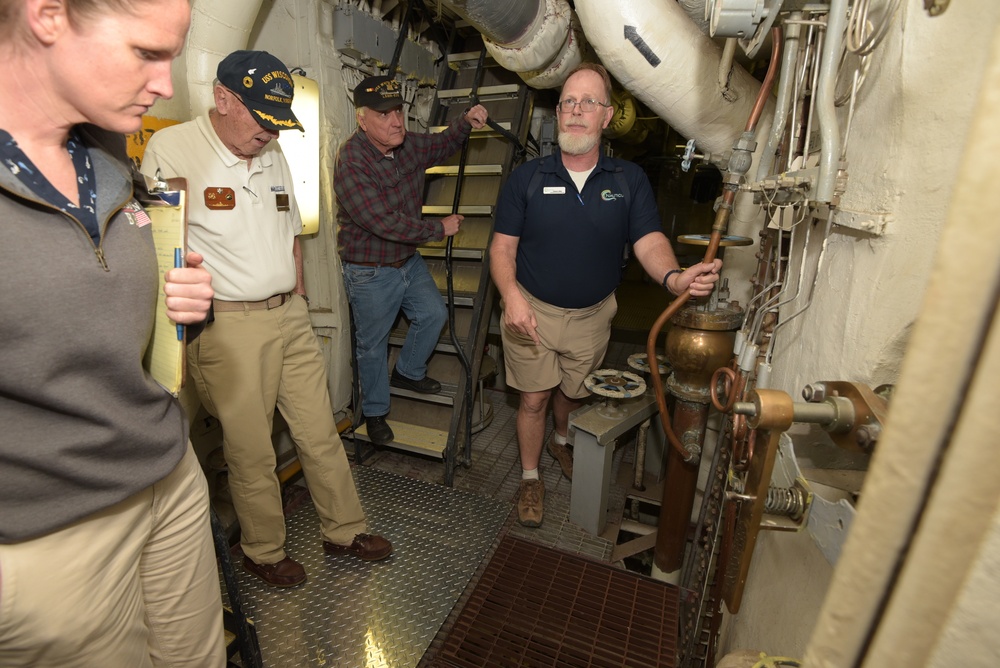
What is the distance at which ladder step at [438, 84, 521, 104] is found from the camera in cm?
340

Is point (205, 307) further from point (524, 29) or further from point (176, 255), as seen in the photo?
point (524, 29)

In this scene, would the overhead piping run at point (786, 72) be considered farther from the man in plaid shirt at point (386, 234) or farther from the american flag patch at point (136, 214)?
the man in plaid shirt at point (386, 234)

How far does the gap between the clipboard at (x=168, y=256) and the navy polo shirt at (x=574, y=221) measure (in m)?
1.63

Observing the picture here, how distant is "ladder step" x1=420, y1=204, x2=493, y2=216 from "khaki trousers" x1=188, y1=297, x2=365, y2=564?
56.4 inches

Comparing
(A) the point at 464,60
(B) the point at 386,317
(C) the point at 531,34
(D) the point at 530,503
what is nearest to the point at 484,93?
(A) the point at 464,60

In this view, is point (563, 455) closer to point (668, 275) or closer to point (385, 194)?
point (668, 275)

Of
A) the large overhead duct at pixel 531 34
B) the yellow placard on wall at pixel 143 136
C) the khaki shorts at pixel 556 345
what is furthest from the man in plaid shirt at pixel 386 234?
the yellow placard on wall at pixel 143 136

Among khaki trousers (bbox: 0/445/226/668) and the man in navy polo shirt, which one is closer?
khaki trousers (bbox: 0/445/226/668)

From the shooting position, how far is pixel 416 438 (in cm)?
309

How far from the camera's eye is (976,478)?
33cm

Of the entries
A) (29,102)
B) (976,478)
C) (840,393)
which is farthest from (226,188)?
(976,478)

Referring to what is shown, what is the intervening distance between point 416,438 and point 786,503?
8.02 ft

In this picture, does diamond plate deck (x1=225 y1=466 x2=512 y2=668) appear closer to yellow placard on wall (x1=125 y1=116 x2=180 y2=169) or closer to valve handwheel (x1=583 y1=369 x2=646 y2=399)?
valve handwheel (x1=583 y1=369 x2=646 y2=399)

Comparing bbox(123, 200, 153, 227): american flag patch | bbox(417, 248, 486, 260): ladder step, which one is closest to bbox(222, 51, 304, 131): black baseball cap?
bbox(123, 200, 153, 227): american flag patch
